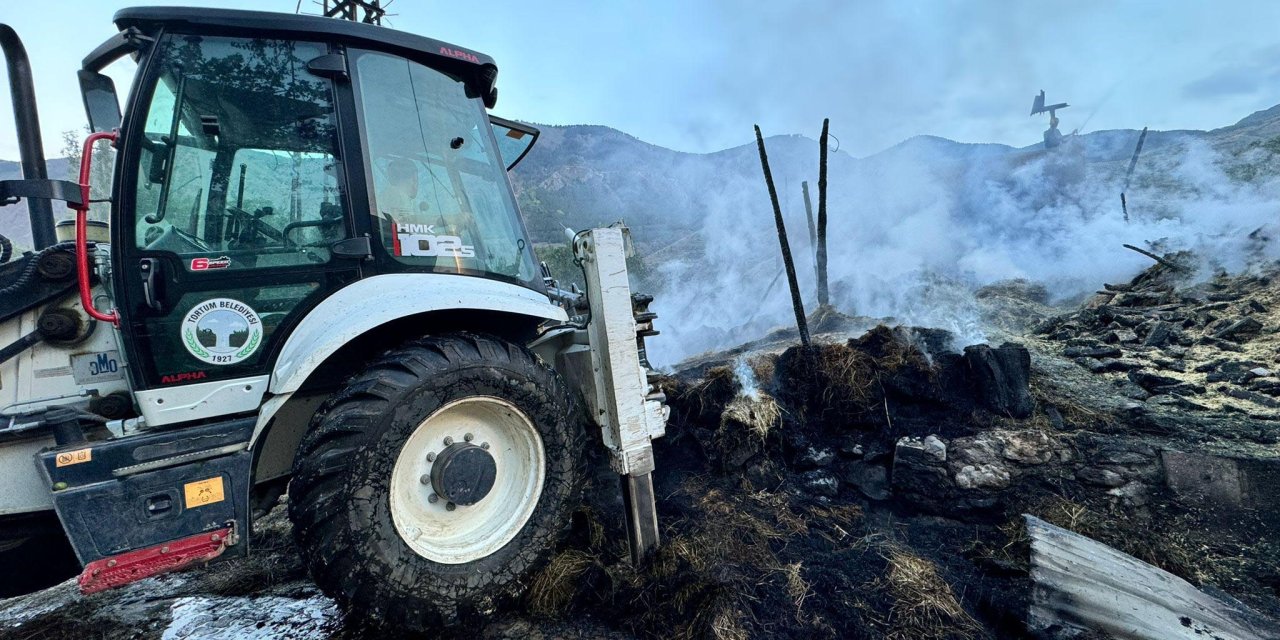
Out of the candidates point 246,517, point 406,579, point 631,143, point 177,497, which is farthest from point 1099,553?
point 631,143

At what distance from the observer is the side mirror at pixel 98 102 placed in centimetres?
243

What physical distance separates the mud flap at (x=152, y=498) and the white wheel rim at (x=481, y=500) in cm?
67

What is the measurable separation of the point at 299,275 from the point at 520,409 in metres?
1.21

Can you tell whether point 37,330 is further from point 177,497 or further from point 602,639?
point 602,639

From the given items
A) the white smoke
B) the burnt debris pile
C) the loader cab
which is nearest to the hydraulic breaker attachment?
the loader cab

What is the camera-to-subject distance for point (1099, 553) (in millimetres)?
2932

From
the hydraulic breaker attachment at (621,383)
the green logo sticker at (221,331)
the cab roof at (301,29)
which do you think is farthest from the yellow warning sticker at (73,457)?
the hydraulic breaker attachment at (621,383)

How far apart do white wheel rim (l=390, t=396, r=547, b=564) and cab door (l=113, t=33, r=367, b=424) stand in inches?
31.6

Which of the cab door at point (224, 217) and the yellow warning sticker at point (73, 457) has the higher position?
the cab door at point (224, 217)

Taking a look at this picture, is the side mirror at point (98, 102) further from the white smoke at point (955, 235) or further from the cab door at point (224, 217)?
the white smoke at point (955, 235)

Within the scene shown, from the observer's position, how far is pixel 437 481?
2.46m

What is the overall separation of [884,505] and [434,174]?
3.81 m

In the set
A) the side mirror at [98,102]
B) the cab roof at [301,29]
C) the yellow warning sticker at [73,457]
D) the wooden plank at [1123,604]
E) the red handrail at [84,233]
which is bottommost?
the wooden plank at [1123,604]

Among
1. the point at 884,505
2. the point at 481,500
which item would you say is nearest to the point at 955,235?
the point at 884,505
